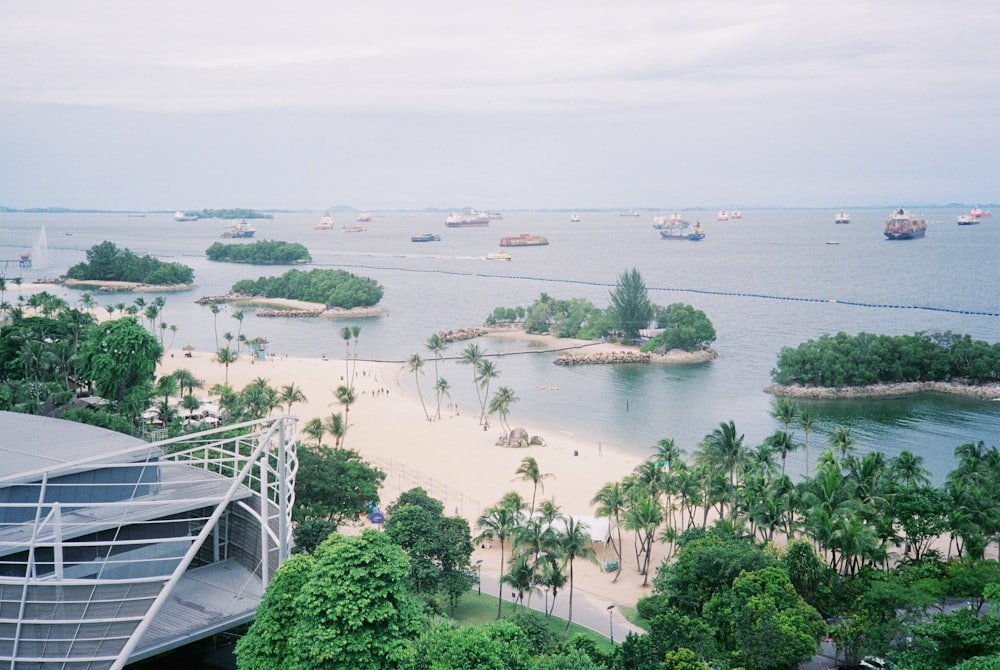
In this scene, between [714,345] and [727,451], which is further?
[714,345]

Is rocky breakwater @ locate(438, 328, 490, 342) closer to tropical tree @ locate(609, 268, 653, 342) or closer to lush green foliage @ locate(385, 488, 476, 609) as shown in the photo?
tropical tree @ locate(609, 268, 653, 342)

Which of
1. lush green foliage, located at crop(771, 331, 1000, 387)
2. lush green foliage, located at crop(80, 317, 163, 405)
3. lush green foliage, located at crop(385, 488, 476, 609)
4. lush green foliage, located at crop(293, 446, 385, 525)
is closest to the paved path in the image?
lush green foliage, located at crop(385, 488, 476, 609)

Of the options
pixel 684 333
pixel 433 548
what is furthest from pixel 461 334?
pixel 433 548

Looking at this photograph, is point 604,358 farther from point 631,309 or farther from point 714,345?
point 714,345

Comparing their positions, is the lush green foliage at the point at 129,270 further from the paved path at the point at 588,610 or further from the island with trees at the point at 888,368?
the paved path at the point at 588,610

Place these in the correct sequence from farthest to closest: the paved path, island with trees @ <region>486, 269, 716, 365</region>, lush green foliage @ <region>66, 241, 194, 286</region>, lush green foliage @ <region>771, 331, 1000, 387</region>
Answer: lush green foliage @ <region>66, 241, 194, 286</region>, island with trees @ <region>486, 269, 716, 365</region>, lush green foliage @ <region>771, 331, 1000, 387</region>, the paved path

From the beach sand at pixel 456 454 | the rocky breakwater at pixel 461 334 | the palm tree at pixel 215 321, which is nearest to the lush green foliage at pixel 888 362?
the beach sand at pixel 456 454

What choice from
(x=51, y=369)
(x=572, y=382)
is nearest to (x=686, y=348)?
(x=572, y=382)
